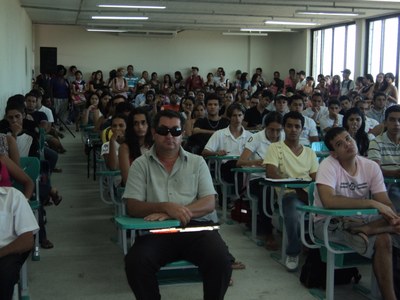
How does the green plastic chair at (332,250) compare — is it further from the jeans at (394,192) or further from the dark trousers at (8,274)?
the dark trousers at (8,274)

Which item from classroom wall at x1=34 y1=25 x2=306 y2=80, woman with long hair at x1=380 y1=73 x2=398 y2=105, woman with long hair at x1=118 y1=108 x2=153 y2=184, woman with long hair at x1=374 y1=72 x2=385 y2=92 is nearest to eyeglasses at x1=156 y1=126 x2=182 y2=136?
woman with long hair at x1=118 y1=108 x2=153 y2=184

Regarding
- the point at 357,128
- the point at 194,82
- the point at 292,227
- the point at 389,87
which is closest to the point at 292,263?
the point at 292,227

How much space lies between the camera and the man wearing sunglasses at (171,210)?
2.51 metres

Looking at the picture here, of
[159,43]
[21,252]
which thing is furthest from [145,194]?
[159,43]

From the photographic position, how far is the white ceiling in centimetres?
1122

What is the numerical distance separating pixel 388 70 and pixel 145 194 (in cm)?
1167

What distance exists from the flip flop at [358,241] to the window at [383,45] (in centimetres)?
1081

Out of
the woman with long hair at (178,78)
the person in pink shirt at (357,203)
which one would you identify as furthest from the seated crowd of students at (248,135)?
the woman with long hair at (178,78)

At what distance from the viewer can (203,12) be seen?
511 inches

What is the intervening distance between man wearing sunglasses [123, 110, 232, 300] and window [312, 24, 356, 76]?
12513 mm

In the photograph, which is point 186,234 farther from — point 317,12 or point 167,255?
point 317,12

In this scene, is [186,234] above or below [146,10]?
below

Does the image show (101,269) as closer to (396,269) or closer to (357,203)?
(357,203)

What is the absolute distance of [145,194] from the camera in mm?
2875
